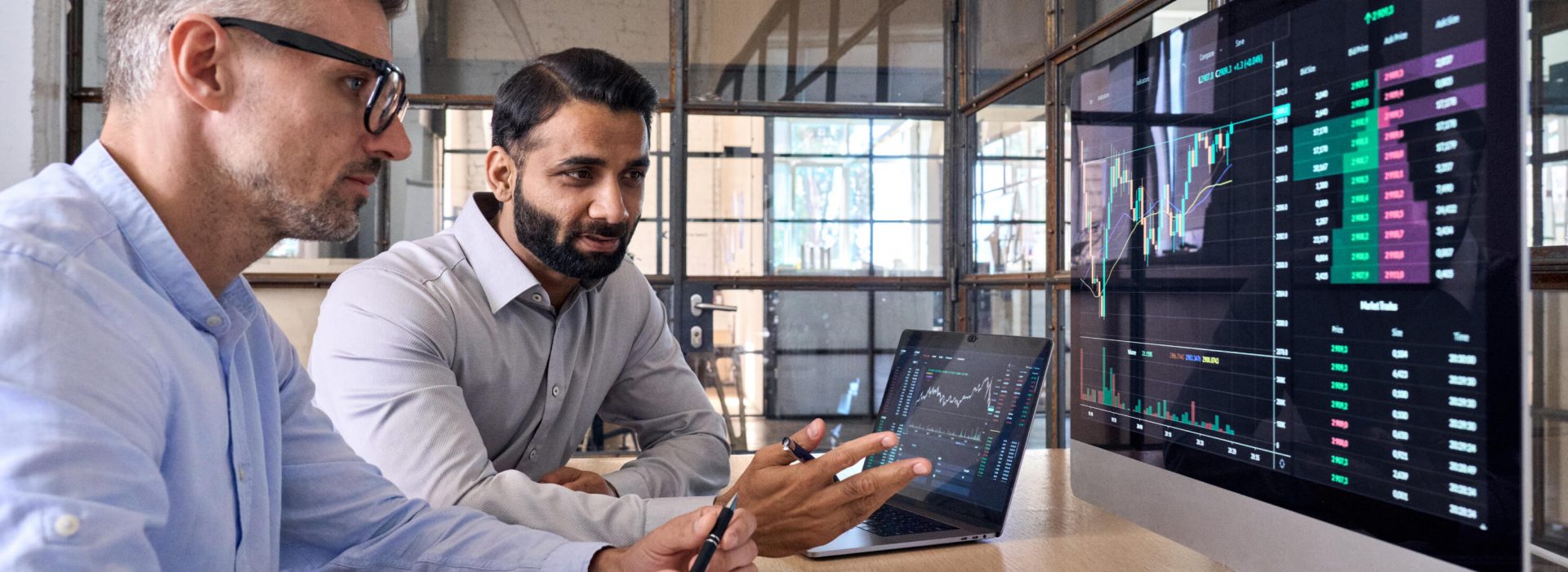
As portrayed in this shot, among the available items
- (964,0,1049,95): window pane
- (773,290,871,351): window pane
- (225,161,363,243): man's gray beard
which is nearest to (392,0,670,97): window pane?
(773,290,871,351): window pane

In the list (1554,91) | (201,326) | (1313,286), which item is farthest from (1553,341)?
(201,326)

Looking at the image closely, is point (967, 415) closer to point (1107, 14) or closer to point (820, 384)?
point (1107, 14)

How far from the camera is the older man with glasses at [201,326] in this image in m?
0.58

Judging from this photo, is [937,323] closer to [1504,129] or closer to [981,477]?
[981,477]

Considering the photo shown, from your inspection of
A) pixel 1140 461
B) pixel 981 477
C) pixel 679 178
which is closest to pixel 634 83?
pixel 981 477

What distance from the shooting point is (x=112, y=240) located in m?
0.70

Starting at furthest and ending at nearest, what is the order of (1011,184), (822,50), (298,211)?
1. (822,50)
2. (1011,184)
3. (298,211)

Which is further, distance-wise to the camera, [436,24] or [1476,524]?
[436,24]

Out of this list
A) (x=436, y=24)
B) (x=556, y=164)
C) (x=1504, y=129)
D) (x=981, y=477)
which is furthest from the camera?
(x=436, y=24)

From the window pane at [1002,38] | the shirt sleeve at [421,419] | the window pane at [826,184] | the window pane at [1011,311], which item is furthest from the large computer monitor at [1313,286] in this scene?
the window pane at [826,184]

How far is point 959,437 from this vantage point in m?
1.31

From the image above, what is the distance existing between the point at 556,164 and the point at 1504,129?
4.32ft

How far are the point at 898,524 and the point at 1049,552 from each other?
0.63 feet

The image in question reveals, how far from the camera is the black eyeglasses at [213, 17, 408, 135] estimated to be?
818 millimetres
